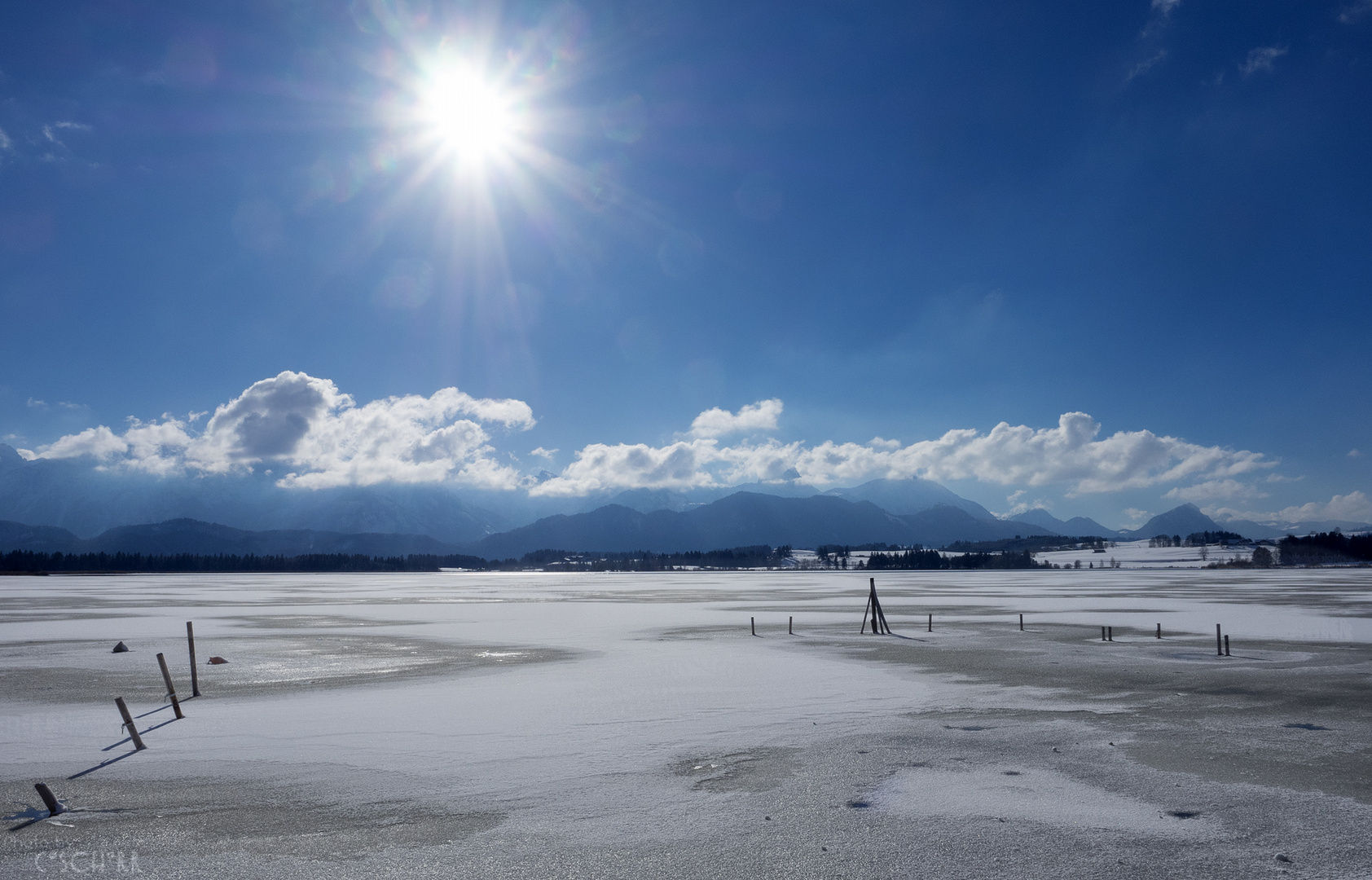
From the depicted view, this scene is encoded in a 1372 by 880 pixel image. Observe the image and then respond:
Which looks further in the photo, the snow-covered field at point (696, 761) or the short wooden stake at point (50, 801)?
the short wooden stake at point (50, 801)

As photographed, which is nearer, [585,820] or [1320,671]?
[585,820]

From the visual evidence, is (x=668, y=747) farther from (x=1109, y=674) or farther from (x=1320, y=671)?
(x=1320, y=671)

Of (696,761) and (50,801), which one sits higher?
(50,801)

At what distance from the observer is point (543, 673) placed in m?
24.5

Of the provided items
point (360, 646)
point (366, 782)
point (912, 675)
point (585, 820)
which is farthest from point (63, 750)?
point (912, 675)

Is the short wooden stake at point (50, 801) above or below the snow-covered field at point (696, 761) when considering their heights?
above

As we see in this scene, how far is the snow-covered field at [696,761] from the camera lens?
951 cm

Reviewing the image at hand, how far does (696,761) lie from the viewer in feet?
45.5

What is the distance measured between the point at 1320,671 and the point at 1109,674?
6919mm

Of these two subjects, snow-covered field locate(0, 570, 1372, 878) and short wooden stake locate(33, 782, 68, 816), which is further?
short wooden stake locate(33, 782, 68, 816)

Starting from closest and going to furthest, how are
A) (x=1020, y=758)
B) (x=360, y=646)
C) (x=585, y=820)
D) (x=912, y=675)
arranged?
(x=585, y=820) < (x=1020, y=758) < (x=912, y=675) < (x=360, y=646)

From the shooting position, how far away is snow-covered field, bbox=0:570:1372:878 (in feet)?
31.2

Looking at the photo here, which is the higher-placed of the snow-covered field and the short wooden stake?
the short wooden stake

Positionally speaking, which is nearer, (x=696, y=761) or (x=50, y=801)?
(x=50, y=801)
